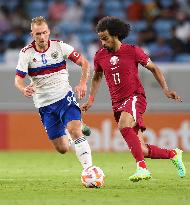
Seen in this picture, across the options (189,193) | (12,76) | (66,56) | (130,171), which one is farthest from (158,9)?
(189,193)

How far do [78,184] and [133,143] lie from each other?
81 centimetres

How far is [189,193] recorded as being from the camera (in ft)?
29.8

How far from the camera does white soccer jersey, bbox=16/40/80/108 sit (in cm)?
1062

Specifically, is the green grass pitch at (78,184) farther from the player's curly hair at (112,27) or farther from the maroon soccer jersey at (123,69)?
the player's curly hair at (112,27)

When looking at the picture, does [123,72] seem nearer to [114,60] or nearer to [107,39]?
[114,60]

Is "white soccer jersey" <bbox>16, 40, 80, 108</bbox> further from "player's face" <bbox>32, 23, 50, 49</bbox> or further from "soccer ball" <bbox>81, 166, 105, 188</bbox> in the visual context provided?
"soccer ball" <bbox>81, 166, 105, 188</bbox>

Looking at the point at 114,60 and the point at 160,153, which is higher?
the point at 114,60

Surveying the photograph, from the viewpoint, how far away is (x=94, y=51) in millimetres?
18859

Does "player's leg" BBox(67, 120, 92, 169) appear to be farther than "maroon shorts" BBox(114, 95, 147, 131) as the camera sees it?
No

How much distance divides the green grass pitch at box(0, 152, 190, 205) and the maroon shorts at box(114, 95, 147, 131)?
2.40 feet

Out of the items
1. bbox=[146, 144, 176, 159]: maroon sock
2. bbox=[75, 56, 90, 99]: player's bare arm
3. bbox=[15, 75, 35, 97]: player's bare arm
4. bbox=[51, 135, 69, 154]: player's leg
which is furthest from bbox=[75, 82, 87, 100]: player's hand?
bbox=[51, 135, 69, 154]: player's leg

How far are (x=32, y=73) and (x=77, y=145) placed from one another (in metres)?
1.26

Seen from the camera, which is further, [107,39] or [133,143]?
[107,39]

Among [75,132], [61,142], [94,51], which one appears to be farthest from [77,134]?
[94,51]
